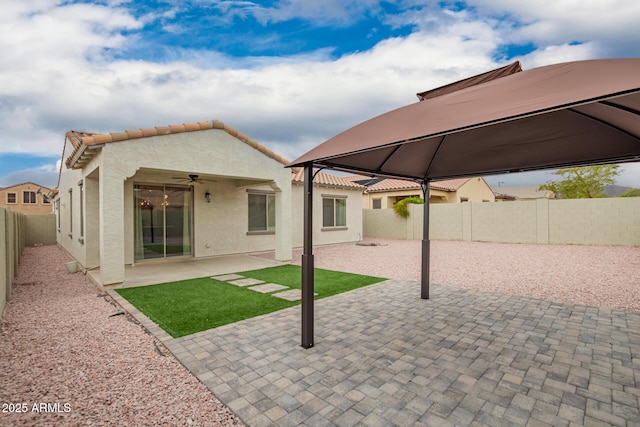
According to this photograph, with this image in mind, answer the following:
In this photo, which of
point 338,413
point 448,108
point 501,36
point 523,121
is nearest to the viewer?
point 338,413

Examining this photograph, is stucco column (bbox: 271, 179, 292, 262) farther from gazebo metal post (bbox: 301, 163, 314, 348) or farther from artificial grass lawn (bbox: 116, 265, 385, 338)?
gazebo metal post (bbox: 301, 163, 314, 348)

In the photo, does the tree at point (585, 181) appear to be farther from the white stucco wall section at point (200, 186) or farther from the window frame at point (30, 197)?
the window frame at point (30, 197)

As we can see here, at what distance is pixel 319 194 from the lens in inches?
596

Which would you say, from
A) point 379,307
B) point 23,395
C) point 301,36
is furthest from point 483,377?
point 301,36

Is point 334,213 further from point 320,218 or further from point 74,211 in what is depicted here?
point 74,211

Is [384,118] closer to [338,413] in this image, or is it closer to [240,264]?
[338,413]

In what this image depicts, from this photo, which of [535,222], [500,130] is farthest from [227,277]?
[535,222]

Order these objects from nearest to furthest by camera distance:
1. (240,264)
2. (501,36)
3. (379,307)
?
(379,307) < (501,36) < (240,264)

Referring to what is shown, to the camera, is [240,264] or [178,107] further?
[178,107]

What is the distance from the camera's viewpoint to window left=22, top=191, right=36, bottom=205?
1732 inches

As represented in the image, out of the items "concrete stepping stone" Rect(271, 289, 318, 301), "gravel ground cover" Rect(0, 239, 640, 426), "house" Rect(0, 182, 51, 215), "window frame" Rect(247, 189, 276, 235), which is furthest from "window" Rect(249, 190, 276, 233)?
"house" Rect(0, 182, 51, 215)

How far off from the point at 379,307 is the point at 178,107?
14436 millimetres

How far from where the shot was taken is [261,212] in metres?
12.7

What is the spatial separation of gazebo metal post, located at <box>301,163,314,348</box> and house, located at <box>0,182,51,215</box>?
53.6m
